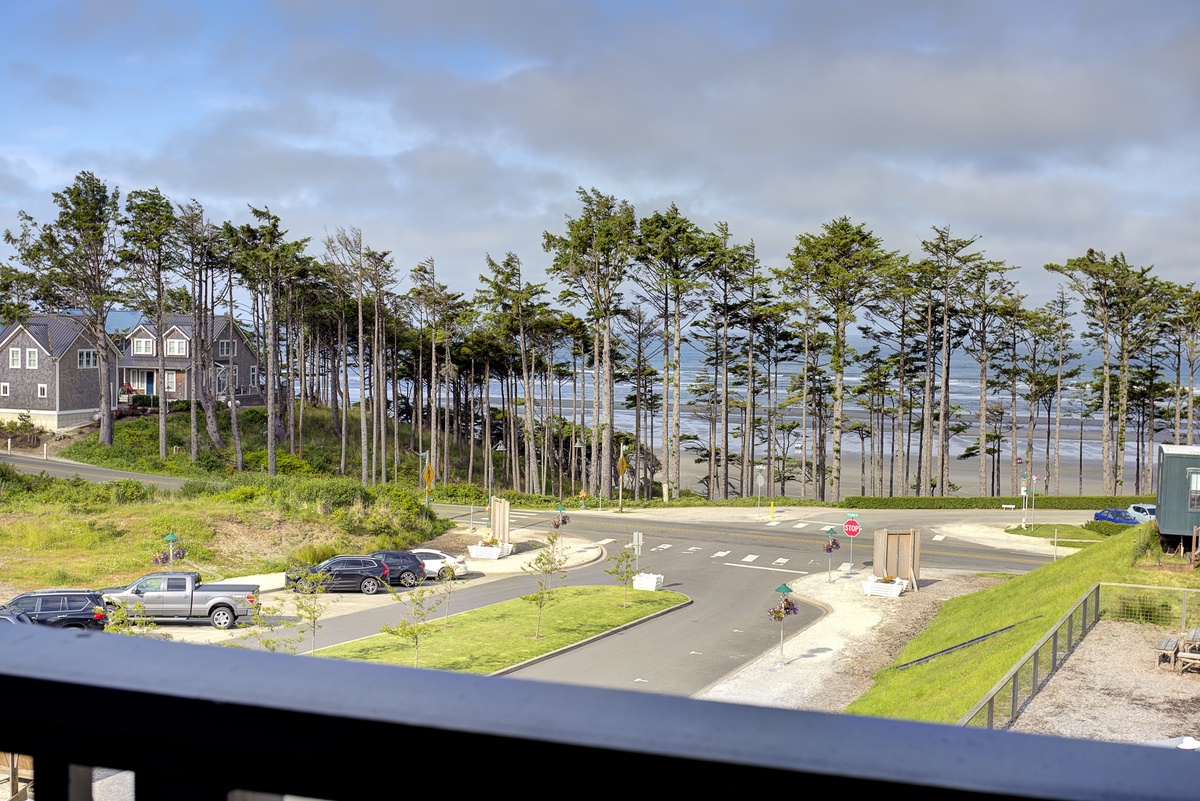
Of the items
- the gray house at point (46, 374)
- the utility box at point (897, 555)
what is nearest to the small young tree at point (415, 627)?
the utility box at point (897, 555)

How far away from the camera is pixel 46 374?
66.8m

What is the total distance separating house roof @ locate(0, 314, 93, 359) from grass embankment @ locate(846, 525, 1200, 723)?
199 feet

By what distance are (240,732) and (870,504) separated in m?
58.8

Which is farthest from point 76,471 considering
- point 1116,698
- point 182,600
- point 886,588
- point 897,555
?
point 1116,698

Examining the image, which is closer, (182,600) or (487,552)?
(182,600)

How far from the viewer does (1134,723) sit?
1481 cm

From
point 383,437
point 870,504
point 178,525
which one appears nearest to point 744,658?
point 178,525

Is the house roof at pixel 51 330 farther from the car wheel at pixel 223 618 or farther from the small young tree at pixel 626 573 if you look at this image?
the small young tree at pixel 626 573

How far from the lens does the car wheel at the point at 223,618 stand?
26359mm

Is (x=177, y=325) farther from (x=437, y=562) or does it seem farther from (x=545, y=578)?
(x=545, y=578)

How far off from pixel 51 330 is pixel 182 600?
173 ft

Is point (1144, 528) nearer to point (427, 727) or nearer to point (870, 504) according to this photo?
point (870, 504)

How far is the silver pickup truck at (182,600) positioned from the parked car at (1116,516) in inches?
1619

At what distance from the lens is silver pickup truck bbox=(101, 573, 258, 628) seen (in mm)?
26359
